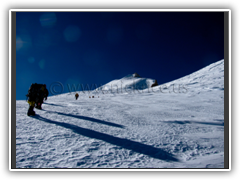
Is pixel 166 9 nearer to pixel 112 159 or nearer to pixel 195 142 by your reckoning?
pixel 195 142

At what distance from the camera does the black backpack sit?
13.1 feet

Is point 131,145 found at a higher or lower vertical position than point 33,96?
lower

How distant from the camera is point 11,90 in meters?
2.19

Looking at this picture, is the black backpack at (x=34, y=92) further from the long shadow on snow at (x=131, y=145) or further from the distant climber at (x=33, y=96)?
the long shadow on snow at (x=131, y=145)

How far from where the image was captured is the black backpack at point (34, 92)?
398 cm

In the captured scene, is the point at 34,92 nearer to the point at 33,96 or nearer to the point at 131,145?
the point at 33,96

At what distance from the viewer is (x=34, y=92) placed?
4098mm

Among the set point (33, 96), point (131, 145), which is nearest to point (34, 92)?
point (33, 96)

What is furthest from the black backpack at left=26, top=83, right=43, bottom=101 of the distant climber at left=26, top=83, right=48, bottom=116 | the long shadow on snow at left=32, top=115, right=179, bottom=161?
the long shadow on snow at left=32, top=115, right=179, bottom=161

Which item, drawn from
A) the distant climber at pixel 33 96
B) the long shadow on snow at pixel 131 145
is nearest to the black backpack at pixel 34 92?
the distant climber at pixel 33 96

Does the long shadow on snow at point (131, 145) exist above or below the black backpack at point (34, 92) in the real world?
below

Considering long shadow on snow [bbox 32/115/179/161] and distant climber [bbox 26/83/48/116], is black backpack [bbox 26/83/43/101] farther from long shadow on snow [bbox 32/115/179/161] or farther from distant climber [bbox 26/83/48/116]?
long shadow on snow [bbox 32/115/179/161]

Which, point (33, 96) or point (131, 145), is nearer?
point (131, 145)
